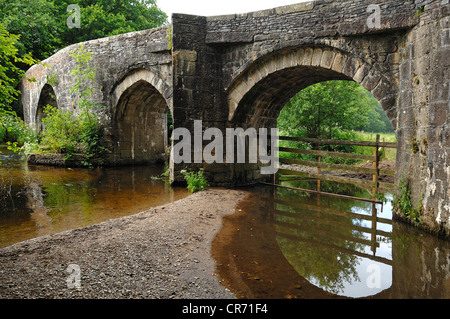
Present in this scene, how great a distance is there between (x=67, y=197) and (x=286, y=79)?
17.8ft

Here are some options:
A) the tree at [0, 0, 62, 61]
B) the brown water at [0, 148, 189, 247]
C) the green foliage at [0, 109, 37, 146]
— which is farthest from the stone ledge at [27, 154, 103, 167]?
the tree at [0, 0, 62, 61]

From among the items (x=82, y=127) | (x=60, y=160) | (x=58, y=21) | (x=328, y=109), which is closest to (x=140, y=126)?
(x=82, y=127)

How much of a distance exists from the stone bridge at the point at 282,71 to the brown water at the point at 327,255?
78 cm

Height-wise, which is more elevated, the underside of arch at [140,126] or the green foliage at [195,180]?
the underside of arch at [140,126]

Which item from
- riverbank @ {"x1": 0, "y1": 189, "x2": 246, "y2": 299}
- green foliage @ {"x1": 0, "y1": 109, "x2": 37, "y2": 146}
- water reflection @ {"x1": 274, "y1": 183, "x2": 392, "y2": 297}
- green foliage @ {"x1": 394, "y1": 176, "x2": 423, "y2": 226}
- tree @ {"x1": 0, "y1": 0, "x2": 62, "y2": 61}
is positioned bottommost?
water reflection @ {"x1": 274, "y1": 183, "x2": 392, "y2": 297}

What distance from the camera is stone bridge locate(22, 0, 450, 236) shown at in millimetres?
4379

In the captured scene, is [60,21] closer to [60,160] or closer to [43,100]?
[43,100]

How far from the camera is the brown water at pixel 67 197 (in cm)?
471

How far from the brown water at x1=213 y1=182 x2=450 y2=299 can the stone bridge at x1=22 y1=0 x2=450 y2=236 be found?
2.54 feet

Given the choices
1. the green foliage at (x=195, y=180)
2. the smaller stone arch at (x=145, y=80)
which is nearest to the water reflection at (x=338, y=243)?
the green foliage at (x=195, y=180)

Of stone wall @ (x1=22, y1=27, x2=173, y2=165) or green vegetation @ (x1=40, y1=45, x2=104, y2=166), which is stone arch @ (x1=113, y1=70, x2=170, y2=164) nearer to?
stone wall @ (x1=22, y1=27, x2=173, y2=165)

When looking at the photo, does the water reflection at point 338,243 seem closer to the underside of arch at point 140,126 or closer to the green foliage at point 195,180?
the green foliage at point 195,180

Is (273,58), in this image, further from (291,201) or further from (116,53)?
(116,53)

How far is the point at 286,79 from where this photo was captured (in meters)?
7.31
